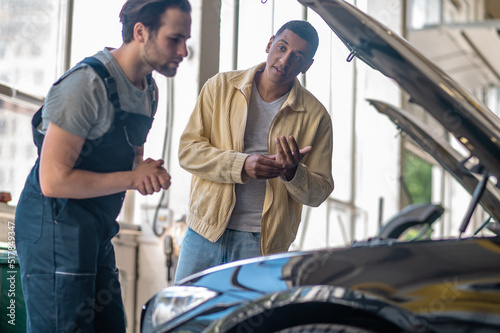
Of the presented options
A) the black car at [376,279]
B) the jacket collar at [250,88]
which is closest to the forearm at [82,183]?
the black car at [376,279]

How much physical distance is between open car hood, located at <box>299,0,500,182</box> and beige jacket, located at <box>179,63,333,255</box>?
24.0 inches

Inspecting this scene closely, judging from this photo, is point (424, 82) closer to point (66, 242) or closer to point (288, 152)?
point (288, 152)

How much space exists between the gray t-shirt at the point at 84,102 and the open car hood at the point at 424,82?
0.59m

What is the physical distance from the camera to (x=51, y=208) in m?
1.78

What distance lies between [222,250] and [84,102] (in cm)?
85

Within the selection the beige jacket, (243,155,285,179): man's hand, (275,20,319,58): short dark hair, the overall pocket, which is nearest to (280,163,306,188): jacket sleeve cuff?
the beige jacket

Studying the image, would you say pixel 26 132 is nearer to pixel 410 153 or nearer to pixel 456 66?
pixel 410 153

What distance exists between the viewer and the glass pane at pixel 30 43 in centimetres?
342

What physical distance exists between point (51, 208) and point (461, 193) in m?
12.4

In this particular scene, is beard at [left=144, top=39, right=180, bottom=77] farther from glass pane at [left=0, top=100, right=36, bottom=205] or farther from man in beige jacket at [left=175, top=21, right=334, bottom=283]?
glass pane at [left=0, top=100, right=36, bottom=205]

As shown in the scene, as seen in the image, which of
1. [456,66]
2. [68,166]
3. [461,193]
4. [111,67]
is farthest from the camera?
[461,193]

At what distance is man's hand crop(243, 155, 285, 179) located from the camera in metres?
2.24

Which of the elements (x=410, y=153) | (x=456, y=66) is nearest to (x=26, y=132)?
(x=410, y=153)

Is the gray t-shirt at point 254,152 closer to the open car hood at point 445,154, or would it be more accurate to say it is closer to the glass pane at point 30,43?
the open car hood at point 445,154
